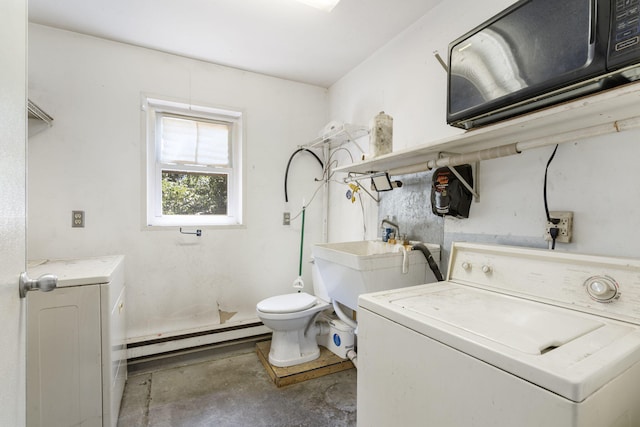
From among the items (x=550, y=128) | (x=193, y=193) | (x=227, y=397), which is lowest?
(x=227, y=397)

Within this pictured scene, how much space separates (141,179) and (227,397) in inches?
66.3

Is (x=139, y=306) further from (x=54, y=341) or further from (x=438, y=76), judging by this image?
(x=438, y=76)

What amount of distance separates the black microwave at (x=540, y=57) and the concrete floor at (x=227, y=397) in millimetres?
1773

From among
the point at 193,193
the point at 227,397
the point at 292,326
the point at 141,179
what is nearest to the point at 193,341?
the point at 227,397

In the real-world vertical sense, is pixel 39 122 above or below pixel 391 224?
above

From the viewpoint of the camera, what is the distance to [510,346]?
685 mm

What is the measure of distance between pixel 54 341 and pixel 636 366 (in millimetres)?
2057

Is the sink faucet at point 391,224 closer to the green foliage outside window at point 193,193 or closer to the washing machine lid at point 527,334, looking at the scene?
the washing machine lid at point 527,334

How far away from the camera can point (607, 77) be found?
78 cm

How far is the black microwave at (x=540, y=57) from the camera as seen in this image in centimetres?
Answer: 75

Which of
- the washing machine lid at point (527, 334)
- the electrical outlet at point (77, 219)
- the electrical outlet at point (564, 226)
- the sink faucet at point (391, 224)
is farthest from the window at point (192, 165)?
the electrical outlet at point (564, 226)

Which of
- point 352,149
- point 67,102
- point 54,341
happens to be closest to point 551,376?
point 54,341

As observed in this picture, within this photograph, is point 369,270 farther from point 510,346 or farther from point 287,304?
point 287,304

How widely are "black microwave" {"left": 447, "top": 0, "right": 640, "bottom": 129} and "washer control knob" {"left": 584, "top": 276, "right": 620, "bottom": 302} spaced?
1.89 feet
